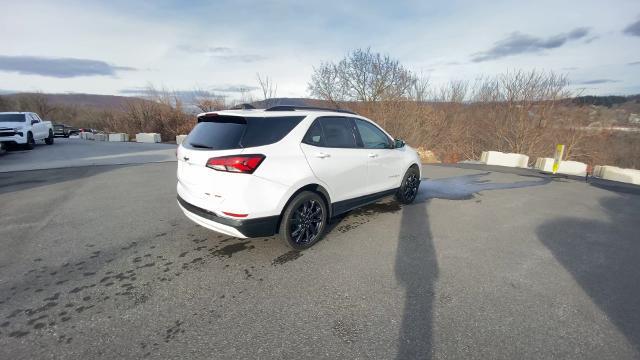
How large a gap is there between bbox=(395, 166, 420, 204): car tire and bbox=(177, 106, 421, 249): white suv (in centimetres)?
132

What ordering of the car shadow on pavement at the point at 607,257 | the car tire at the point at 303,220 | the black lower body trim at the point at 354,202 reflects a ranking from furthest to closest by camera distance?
the black lower body trim at the point at 354,202, the car tire at the point at 303,220, the car shadow on pavement at the point at 607,257

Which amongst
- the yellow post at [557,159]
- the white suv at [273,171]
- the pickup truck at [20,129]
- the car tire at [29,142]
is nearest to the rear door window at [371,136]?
the white suv at [273,171]

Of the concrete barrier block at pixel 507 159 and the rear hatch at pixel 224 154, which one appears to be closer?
the rear hatch at pixel 224 154

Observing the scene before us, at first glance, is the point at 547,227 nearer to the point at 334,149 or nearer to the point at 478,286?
the point at 478,286

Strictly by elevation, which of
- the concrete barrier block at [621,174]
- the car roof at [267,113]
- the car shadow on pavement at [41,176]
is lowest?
the car shadow on pavement at [41,176]

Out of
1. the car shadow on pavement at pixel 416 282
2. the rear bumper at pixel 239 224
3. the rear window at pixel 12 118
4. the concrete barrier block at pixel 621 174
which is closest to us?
the car shadow on pavement at pixel 416 282

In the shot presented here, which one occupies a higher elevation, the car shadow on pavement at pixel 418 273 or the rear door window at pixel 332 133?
the rear door window at pixel 332 133

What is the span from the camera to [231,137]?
131 inches

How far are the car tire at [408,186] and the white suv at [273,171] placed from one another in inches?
52.0

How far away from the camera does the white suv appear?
323 centimetres

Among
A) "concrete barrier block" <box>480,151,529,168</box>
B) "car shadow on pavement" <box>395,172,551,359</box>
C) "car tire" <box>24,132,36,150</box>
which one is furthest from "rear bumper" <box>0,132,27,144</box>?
A: "concrete barrier block" <box>480,151,529,168</box>

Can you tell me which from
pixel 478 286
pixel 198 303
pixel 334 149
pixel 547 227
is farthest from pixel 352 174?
pixel 547 227

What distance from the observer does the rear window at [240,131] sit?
3.29 metres

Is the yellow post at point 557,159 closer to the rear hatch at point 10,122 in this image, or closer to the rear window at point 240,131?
the rear window at point 240,131
